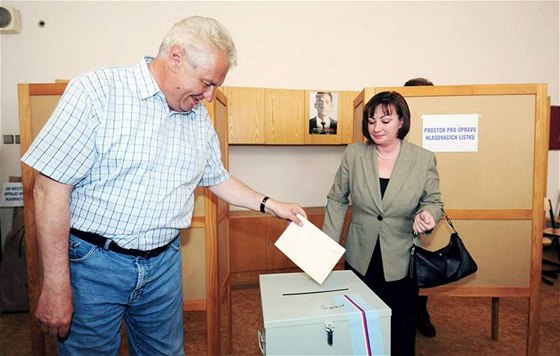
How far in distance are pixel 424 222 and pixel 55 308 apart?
1288 millimetres

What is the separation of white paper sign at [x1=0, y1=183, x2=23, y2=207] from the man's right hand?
9.35 feet

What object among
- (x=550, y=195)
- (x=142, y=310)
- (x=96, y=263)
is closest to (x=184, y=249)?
(x=142, y=310)

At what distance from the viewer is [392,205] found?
1.49 meters

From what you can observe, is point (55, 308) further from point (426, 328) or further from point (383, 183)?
point (426, 328)

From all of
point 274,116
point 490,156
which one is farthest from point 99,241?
point 274,116

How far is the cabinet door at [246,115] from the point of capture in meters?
3.15

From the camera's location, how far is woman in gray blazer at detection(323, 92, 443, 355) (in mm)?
1491

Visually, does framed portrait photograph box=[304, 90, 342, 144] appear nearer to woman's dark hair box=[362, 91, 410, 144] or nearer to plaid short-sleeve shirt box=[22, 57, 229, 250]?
woman's dark hair box=[362, 91, 410, 144]

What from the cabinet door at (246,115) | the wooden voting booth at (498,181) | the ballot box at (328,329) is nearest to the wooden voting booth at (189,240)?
the ballot box at (328,329)

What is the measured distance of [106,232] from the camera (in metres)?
0.96

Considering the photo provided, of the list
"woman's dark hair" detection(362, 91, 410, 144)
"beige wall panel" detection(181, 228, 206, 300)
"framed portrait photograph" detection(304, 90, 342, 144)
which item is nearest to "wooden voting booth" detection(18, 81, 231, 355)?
"beige wall panel" detection(181, 228, 206, 300)

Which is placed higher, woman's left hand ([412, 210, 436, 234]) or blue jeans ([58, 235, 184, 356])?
woman's left hand ([412, 210, 436, 234])

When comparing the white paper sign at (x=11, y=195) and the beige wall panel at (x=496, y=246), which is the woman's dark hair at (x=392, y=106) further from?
the white paper sign at (x=11, y=195)

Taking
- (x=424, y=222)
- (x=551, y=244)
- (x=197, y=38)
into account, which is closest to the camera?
(x=197, y=38)
